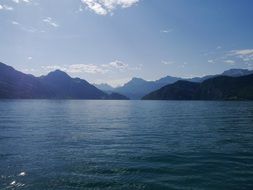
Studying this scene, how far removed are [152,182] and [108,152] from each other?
570 inches

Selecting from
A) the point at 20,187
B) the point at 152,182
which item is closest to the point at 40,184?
the point at 20,187

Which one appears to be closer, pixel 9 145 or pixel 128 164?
pixel 128 164

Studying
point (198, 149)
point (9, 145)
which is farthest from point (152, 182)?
point (9, 145)

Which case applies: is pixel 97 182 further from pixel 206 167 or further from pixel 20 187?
pixel 206 167

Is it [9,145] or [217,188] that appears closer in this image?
[217,188]

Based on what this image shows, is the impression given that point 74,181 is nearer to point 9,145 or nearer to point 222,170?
point 222,170

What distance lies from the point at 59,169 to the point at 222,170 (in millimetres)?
16874

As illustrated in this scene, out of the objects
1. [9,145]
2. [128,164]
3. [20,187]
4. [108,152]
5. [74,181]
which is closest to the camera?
[20,187]

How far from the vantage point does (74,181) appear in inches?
1094

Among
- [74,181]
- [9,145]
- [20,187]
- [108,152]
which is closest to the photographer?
[20,187]

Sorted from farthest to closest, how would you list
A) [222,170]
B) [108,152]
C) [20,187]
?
[108,152], [222,170], [20,187]

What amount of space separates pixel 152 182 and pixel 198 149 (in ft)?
56.7

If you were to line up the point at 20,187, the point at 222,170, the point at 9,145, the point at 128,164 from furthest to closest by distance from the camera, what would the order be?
1. the point at 9,145
2. the point at 128,164
3. the point at 222,170
4. the point at 20,187

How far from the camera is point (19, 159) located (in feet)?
118
